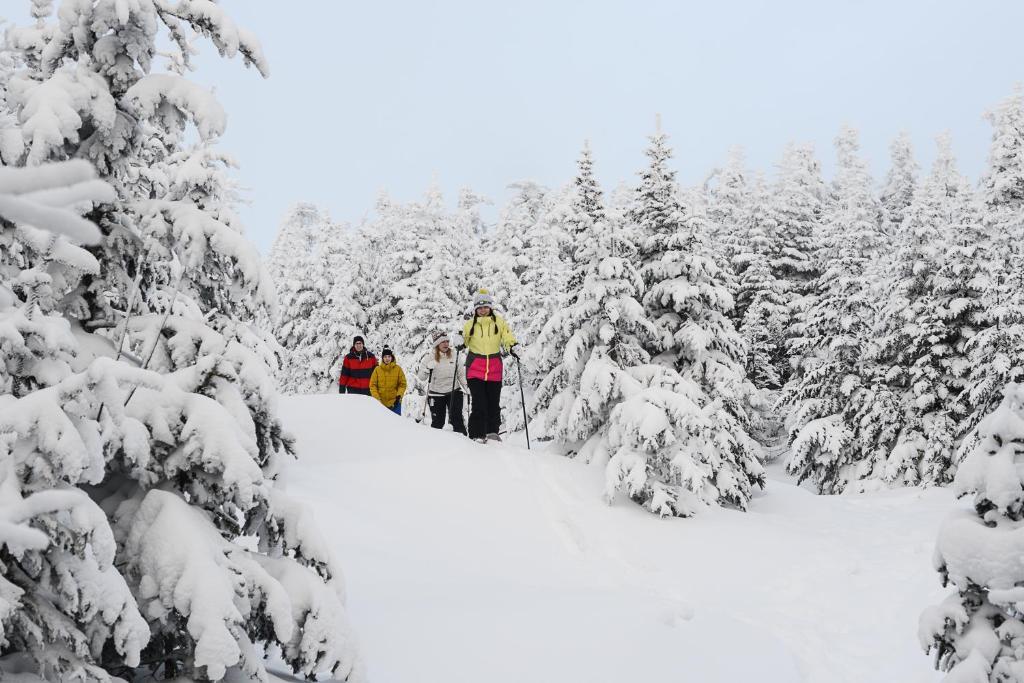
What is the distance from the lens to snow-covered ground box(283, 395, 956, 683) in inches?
231

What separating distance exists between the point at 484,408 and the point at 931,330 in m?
15.0

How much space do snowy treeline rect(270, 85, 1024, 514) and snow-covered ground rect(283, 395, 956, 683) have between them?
1.38 m

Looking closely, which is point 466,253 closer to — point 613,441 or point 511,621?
point 613,441

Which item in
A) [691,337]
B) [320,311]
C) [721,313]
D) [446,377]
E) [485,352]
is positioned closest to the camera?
[485,352]

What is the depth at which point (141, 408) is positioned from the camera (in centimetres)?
338

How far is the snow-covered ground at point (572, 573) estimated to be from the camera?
5.87 meters

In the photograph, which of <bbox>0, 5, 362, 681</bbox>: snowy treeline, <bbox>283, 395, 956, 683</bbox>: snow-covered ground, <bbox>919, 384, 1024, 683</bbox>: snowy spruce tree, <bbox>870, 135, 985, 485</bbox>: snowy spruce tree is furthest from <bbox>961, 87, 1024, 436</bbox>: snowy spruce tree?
<bbox>0, 5, 362, 681</bbox>: snowy treeline

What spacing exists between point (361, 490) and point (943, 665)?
23.1ft

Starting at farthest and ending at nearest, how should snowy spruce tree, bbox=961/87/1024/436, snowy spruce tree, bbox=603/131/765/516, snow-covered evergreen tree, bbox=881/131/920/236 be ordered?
snow-covered evergreen tree, bbox=881/131/920/236 → snowy spruce tree, bbox=961/87/1024/436 → snowy spruce tree, bbox=603/131/765/516

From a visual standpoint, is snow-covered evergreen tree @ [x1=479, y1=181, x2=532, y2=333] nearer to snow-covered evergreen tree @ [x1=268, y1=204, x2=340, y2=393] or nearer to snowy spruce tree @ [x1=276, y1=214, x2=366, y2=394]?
snowy spruce tree @ [x1=276, y1=214, x2=366, y2=394]

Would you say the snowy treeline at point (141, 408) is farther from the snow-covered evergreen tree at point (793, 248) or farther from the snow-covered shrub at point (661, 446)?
the snow-covered evergreen tree at point (793, 248)

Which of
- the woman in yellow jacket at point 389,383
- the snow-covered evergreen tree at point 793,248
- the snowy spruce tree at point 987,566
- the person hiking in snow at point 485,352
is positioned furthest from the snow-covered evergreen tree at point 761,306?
the snowy spruce tree at point 987,566

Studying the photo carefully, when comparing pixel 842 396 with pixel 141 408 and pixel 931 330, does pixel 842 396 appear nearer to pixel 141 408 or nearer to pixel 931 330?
pixel 931 330

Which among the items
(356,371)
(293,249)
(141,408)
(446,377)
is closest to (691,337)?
(446,377)
